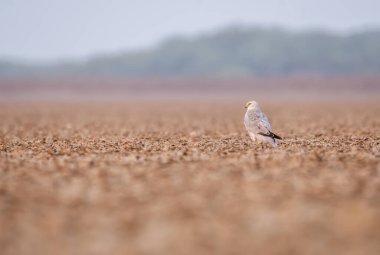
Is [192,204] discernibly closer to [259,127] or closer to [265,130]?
[265,130]

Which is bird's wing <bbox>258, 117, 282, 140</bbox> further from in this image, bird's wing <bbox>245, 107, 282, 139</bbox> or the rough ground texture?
the rough ground texture

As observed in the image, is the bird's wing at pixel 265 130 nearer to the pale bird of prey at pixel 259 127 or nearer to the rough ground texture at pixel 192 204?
the pale bird of prey at pixel 259 127

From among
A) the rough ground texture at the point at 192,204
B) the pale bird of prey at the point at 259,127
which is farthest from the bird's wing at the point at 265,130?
the rough ground texture at the point at 192,204

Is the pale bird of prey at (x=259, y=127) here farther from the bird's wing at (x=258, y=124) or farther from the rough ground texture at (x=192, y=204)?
the rough ground texture at (x=192, y=204)

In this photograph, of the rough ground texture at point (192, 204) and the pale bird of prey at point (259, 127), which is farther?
the pale bird of prey at point (259, 127)

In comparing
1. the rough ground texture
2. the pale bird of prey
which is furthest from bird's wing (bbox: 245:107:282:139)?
the rough ground texture

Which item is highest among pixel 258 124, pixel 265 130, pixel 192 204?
pixel 258 124

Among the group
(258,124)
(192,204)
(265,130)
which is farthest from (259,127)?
(192,204)

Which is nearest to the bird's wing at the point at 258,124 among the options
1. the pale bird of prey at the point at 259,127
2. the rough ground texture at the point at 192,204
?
the pale bird of prey at the point at 259,127

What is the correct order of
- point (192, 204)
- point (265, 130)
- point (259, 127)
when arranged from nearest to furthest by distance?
point (192, 204) → point (265, 130) → point (259, 127)

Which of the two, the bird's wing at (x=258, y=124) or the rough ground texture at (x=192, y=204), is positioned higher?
the bird's wing at (x=258, y=124)

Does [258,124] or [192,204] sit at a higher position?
[258,124]

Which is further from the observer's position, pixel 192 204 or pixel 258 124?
pixel 258 124

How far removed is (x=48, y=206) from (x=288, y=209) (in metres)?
2.95
